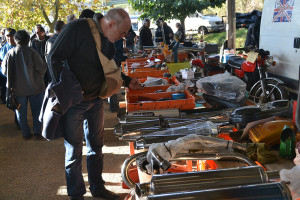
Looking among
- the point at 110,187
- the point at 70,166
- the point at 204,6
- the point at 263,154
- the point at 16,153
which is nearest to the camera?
the point at 263,154

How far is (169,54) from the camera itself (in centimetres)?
632

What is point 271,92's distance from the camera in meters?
5.05

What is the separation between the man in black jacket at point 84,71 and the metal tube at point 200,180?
63.6 inches

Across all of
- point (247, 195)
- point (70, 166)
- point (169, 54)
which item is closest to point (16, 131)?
point (169, 54)

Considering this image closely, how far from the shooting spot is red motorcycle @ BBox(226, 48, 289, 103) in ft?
16.5

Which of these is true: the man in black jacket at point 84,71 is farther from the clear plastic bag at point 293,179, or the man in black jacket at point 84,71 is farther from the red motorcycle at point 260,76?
the red motorcycle at point 260,76

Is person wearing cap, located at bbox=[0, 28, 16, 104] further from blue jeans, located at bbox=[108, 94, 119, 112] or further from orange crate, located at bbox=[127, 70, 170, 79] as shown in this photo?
orange crate, located at bbox=[127, 70, 170, 79]

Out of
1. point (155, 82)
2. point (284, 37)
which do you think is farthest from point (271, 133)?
point (284, 37)

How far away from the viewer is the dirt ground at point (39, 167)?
3.66 m

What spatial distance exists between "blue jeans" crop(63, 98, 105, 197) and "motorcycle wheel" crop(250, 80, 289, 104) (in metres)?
3.02

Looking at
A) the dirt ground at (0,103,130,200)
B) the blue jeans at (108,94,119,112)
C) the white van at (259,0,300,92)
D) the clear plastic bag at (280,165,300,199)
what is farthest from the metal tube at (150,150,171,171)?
the blue jeans at (108,94,119,112)

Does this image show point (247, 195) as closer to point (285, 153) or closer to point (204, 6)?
point (285, 153)

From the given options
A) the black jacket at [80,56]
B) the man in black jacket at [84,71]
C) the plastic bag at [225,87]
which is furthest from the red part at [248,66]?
the black jacket at [80,56]

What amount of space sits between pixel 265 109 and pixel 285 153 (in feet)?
1.29
